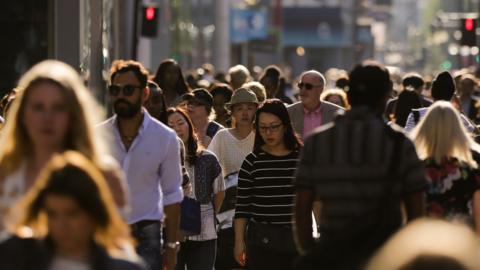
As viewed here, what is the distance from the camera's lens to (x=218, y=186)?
40.5 ft

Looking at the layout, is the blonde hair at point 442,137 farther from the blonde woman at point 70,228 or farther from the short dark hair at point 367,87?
the blonde woman at point 70,228

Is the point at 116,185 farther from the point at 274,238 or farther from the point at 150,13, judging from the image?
the point at 150,13

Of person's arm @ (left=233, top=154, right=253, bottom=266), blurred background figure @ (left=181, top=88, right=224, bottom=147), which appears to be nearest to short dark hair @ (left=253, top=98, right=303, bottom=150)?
person's arm @ (left=233, top=154, right=253, bottom=266)

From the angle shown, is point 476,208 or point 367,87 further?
point 476,208

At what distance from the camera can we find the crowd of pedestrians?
5691 millimetres

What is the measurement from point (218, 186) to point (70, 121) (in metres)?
5.61

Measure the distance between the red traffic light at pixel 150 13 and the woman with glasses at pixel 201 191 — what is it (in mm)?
22446

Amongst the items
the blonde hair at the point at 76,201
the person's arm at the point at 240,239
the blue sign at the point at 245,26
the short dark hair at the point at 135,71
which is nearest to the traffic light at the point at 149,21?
the person's arm at the point at 240,239

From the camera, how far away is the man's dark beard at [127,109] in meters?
9.60

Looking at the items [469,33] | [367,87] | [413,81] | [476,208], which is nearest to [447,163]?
[476,208]

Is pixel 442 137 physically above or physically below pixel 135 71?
below

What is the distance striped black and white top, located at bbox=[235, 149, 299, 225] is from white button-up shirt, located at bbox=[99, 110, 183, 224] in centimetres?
139

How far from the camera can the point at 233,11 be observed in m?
78.1

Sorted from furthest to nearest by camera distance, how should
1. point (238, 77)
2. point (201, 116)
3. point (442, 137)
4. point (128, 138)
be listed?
point (238, 77), point (201, 116), point (128, 138), point (442, 137)
